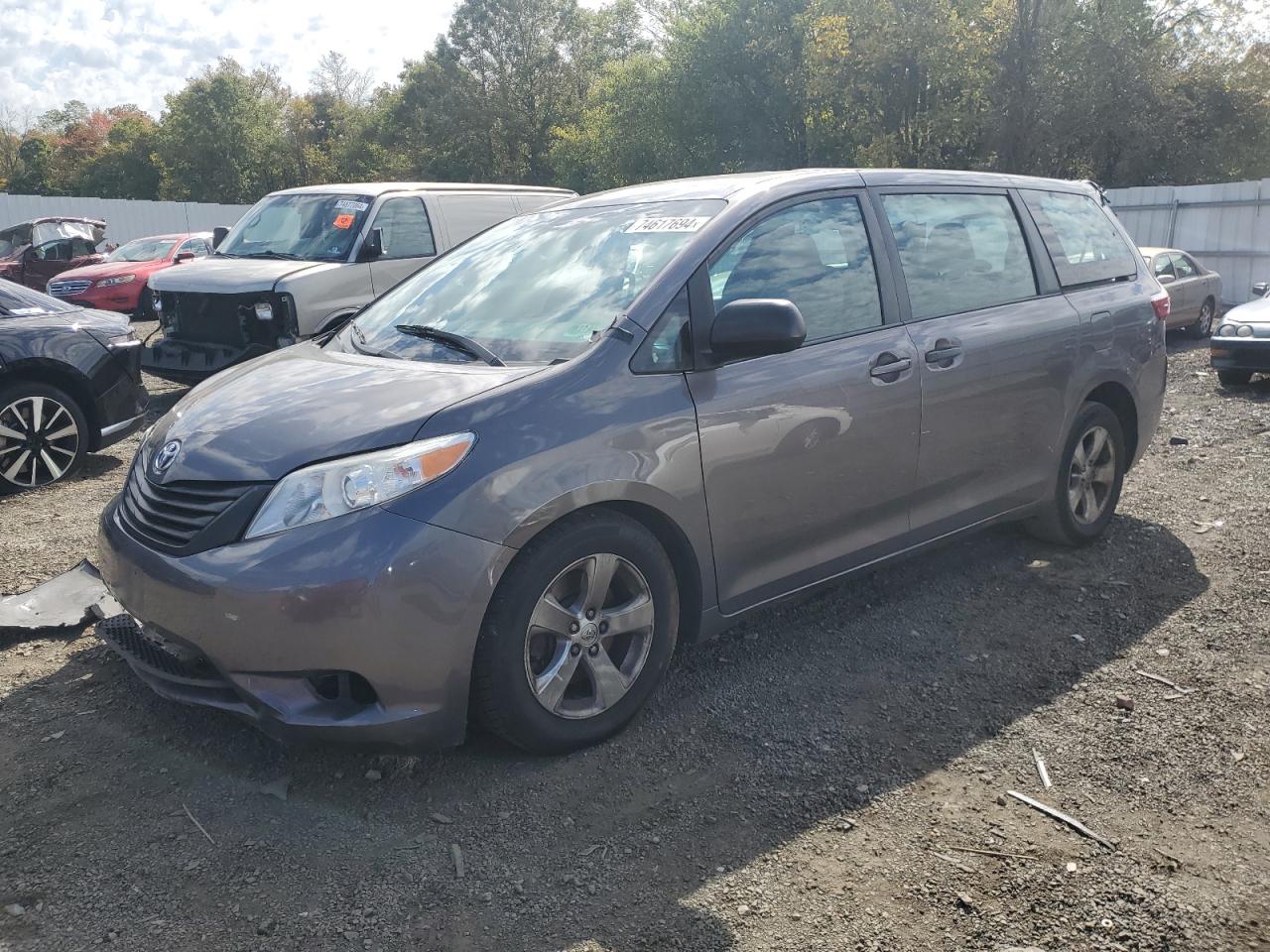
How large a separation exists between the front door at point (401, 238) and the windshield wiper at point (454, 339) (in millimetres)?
5495

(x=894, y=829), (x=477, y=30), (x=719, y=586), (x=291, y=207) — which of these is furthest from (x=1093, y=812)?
(x=477, y=30)

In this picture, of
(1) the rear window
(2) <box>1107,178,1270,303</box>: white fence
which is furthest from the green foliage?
(1) the rear window

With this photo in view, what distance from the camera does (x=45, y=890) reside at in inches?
109

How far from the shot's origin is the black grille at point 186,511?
3.13 metres

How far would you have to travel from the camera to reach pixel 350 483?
3.07m

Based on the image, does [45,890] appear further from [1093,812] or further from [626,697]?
[1093,812]

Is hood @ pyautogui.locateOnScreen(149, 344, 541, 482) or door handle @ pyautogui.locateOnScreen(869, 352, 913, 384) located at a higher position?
hood @ pyautogui.locateOnScreen(149, 344, 541, 482)

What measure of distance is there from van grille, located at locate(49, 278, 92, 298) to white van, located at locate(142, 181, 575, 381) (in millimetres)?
8047

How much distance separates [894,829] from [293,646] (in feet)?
5.83

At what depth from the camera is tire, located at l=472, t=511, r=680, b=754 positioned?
317cm

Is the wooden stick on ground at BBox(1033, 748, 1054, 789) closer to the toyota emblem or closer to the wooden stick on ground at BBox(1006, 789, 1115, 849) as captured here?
the wooden stick on ground at BBox(1006, 789, 1115, 849)

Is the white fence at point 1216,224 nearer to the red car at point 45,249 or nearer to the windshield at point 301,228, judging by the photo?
the windshield at point 301,228

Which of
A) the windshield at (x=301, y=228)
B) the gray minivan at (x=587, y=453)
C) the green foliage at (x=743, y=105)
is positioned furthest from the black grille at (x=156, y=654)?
the green foliage at (x=743, y=105)

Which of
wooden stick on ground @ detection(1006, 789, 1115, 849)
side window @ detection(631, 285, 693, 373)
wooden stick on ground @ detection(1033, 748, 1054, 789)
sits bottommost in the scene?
wooden stick on ground @ detection(1033, 748, 1054, 789)
